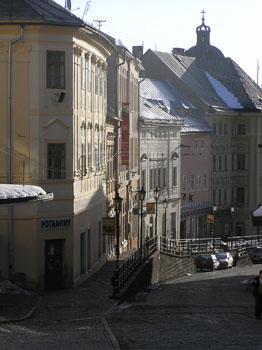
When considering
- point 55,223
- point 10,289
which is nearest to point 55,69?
point 55,223

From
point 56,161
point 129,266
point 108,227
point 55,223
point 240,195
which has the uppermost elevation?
point 56,161

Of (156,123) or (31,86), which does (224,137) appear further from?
(31,86)

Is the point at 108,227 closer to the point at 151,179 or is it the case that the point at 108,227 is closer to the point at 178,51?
the point at 151,179

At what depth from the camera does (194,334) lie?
2422cm

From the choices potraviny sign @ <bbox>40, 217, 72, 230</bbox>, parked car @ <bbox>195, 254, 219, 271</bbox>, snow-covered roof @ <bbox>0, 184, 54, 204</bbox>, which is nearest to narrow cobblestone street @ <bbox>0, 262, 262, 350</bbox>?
potraviny sign @ <bbox>40, 217, 72, 230</bbox>

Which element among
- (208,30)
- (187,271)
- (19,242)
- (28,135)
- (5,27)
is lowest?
(187,271)

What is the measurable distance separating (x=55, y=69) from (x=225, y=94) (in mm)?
55993

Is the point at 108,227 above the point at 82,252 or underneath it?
above

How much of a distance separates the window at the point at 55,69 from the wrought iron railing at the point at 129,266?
6982mm

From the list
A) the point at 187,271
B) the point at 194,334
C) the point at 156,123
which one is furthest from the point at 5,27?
the point at 156,123

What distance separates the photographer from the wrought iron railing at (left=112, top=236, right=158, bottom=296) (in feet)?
109

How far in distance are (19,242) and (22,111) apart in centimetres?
469

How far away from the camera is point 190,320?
27688 millimetres

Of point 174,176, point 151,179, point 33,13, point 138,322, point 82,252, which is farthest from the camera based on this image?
point 174,176
